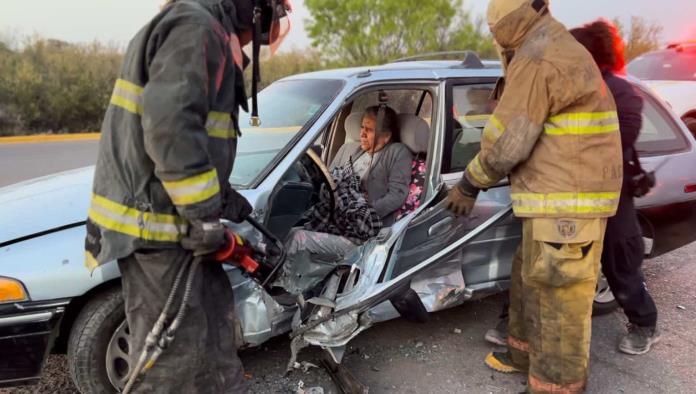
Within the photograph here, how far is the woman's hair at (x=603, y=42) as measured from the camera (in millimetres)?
2861

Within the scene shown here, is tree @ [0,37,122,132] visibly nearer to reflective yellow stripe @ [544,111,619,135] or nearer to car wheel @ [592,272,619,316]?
car wheel @ [592,272,619,316]

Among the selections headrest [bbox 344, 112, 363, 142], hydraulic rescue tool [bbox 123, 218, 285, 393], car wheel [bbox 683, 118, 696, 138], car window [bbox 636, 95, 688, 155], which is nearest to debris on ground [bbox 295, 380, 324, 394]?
hydraulic rescue tool [bbox 123, 218, 285, 393]

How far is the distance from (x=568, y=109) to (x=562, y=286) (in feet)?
2.62

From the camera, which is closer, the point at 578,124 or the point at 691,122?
the point at 578,124

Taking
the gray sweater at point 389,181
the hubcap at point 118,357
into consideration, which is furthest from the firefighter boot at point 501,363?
the hubcap at point 118,357

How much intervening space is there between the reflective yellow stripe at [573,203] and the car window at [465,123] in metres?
0.89

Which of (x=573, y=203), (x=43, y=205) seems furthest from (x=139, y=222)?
(x=573, y=203)

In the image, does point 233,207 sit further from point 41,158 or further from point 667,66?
point 41,158

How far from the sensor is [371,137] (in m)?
3.80

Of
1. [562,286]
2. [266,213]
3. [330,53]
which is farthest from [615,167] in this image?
[330,53]

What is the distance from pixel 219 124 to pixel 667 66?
8415mm

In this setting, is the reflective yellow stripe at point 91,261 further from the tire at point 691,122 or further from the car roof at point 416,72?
the tire at point 691,122

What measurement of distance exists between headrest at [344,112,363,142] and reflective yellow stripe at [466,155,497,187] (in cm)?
159

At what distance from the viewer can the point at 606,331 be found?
137 inches
